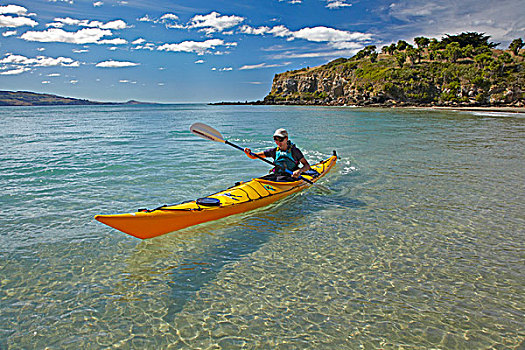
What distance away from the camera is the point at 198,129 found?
324 inches

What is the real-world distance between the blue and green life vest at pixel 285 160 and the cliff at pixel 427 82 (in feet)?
250

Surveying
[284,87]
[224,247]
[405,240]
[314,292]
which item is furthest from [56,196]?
[284,87]

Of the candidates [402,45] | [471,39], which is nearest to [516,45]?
[471,39]

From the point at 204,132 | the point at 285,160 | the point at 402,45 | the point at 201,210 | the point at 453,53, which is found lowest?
the point at 201,210

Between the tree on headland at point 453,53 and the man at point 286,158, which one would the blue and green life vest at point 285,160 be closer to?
the man at point 286,158

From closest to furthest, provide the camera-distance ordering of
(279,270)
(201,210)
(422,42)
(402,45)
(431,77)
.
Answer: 1. (279,270)
2. (201,210)
3. (431,77)
4. (422,42)
5. (402,45)

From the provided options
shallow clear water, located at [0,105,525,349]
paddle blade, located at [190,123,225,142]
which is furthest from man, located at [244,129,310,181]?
paddle blade, located at [190,123,225,142]

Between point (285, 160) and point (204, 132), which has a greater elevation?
point (204, 132)

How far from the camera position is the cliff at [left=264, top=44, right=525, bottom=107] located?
6775 cm

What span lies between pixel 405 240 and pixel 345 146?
480 inches

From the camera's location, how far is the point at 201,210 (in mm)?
5977

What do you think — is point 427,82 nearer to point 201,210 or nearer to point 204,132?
point 204,132

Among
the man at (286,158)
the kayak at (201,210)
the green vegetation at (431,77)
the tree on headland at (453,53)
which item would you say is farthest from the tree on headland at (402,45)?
the man at (286,158)

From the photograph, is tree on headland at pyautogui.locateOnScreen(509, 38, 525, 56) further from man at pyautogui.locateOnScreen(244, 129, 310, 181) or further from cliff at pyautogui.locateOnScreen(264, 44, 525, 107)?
man at pyautogui.locateOnScreen(244, 129, 310, 181)
